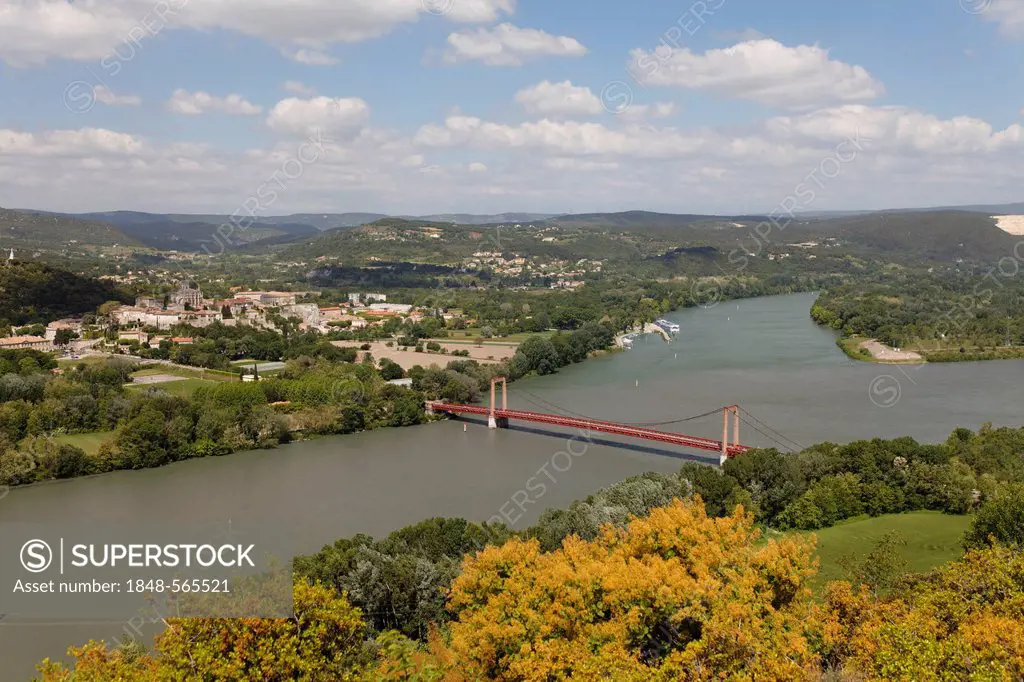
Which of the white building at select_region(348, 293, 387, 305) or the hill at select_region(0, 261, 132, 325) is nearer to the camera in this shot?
the hill at select_region(0, 261, 132, 325)

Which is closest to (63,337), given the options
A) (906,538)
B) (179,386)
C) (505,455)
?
(179,386)

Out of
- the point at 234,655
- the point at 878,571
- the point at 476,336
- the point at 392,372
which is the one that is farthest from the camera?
the point at 476,336

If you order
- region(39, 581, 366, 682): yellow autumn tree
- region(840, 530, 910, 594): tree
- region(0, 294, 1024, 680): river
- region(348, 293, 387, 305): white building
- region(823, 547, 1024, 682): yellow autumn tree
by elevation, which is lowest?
region(0, 294, 1024, 680): river

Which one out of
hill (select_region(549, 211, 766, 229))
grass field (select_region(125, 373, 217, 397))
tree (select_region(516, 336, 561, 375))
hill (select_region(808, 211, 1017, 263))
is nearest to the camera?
grass field (select_region(125, 373, 217, 397))

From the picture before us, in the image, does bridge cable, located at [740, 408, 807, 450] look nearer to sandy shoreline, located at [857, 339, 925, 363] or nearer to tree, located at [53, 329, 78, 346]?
sandy shoreline, located at [857, 339, 925, 363]

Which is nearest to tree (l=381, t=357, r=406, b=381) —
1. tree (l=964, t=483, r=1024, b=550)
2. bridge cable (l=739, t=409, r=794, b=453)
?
bridge cable (l=739, t=409, r=794, b=453)

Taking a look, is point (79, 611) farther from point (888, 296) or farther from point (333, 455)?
point (888, 296)

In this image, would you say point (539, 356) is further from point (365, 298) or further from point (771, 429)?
point (365, 298)
